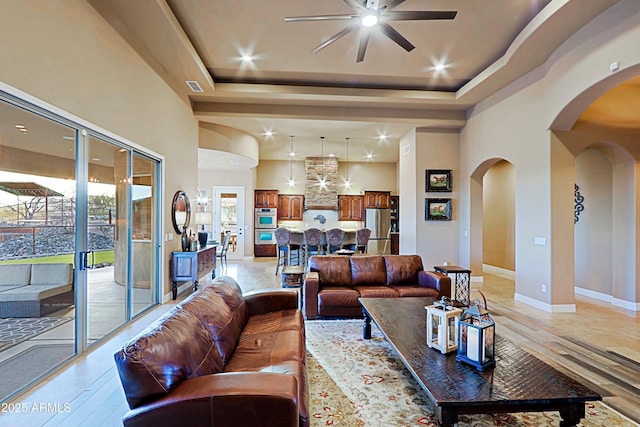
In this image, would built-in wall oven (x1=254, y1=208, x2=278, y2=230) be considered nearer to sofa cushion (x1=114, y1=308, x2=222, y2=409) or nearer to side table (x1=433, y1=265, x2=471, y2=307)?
side table (x1=433, y1=265, x2=471, y2=307)

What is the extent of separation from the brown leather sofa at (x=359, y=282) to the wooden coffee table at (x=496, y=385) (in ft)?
5.44

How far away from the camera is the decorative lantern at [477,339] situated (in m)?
1.99

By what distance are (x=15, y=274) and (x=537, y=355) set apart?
4.84m

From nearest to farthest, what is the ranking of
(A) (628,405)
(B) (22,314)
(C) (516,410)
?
(C) (516,410), (A) (628,405), (B) (22,314)

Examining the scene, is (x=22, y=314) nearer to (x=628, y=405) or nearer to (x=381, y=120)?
(x=628, y=405)

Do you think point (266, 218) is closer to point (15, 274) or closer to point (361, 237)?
point (361, 237)

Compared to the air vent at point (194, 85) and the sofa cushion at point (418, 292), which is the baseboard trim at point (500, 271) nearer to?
the sofa cushion at point (418, 292)

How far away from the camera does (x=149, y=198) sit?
4.60 m

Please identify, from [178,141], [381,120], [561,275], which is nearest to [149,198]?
[178,141]

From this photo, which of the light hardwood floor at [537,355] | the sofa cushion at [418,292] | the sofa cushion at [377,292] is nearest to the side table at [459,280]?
the light hardwood floor at [537,355]

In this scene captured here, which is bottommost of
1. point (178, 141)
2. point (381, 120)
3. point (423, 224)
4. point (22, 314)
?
point (22, 314)

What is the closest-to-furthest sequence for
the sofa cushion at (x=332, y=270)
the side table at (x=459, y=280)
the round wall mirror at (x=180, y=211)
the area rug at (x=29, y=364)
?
the area rug at (x=29, y=364), the sofa cushion at (x=332, y=270), the side table at (x=459, y=280), the round wall mirror at (x=180, y=211)

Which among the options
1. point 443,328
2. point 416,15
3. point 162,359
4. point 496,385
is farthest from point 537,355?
point 416,15

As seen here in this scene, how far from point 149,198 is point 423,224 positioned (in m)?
5.41
